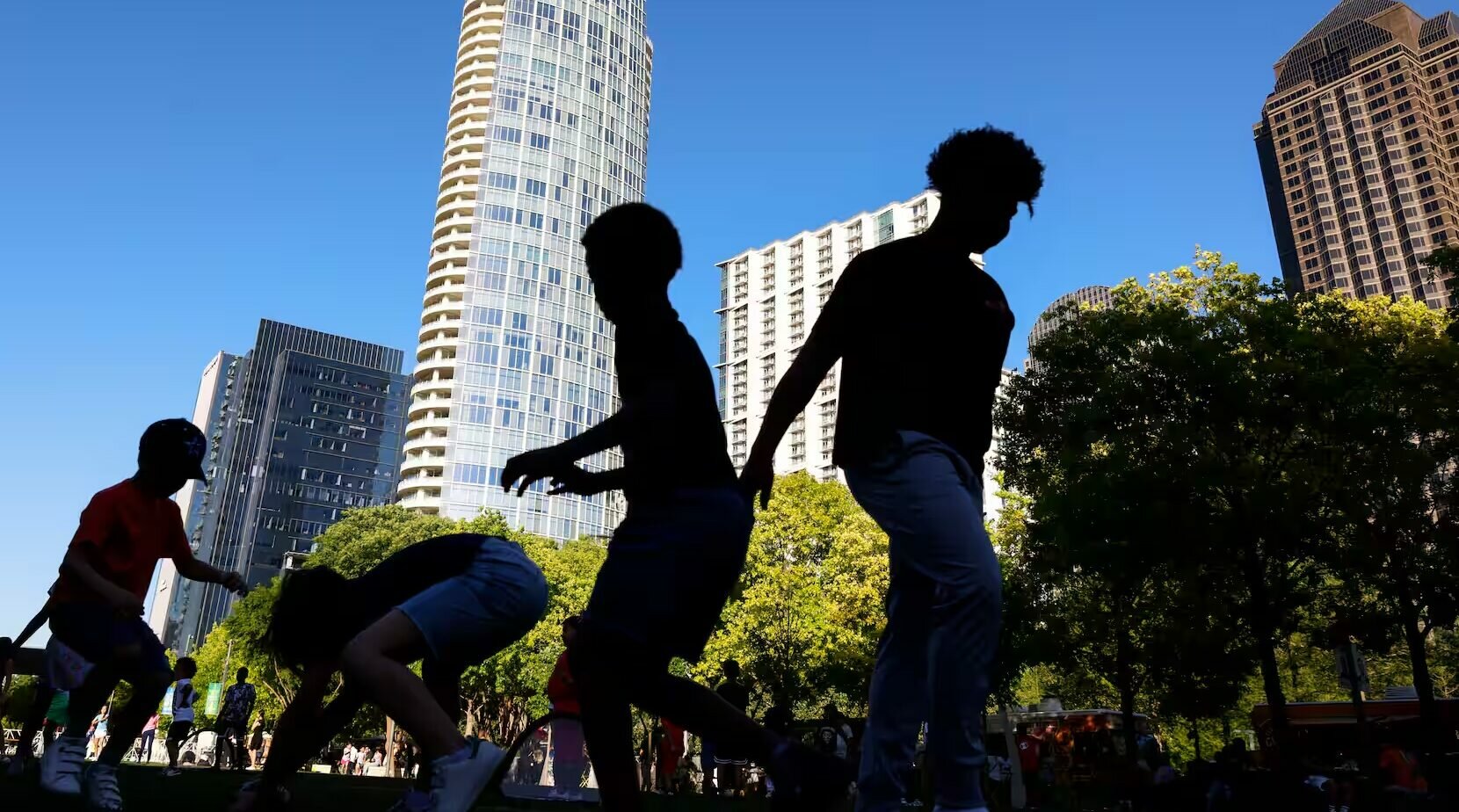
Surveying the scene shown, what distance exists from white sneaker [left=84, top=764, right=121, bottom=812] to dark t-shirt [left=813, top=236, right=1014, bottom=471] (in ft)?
12.2

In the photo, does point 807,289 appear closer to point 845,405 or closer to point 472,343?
point 472,343

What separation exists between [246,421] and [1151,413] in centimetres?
14633

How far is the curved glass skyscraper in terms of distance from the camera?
7612 centimetres

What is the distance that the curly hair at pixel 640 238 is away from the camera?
3.02 m

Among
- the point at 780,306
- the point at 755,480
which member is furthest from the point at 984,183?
the point at 780,306

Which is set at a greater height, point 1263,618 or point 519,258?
point 519,258

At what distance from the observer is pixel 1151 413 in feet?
62.7

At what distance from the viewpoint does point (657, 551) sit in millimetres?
2639

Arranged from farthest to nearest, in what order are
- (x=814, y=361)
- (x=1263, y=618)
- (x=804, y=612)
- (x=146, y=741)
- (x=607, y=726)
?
(x=146, y=741) → (x=804, y=612) → (x=1263, y=618) → (x=814, y=361) → (x=607, y=726)

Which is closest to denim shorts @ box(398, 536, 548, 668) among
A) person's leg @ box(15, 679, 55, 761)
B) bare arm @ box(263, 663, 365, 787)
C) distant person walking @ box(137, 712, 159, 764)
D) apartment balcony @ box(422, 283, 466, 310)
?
bare arm @ box(263, 663, 365, 787)

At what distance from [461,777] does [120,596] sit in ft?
8.55

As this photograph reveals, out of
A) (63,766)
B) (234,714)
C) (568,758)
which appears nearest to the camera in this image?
(63,766)

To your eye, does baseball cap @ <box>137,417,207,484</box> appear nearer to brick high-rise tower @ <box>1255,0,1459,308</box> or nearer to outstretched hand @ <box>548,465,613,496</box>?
outstretched hand @ <box>548,465,613,496</box>

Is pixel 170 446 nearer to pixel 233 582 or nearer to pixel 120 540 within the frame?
pixel 120 540
